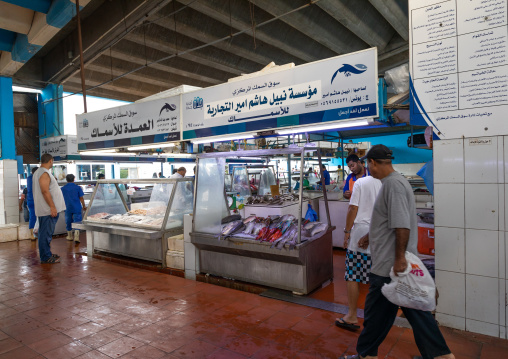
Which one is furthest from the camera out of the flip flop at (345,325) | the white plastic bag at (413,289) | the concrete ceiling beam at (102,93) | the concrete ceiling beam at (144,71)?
the concrete ceiling beam at (102,93)

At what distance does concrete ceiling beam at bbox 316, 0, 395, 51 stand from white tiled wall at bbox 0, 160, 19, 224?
9555mm

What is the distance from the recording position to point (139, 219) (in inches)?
234

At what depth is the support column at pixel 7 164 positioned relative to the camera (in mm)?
9070

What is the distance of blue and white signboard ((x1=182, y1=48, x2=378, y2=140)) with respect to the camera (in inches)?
138

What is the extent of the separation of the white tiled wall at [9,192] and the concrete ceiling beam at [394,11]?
10933 millimetres

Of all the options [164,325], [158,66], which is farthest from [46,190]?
[158,66]

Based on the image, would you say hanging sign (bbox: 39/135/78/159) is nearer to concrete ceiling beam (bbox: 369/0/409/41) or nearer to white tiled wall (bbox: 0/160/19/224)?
white tiled wall (bbox: 0/160/19/224)

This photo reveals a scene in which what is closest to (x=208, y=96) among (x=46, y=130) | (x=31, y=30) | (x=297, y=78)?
(x=297, y=78)

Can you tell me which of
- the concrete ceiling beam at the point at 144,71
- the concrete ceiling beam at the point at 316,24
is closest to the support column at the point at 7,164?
the concrete ceiling beam at the point at 144,71

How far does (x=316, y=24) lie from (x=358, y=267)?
8.45 m

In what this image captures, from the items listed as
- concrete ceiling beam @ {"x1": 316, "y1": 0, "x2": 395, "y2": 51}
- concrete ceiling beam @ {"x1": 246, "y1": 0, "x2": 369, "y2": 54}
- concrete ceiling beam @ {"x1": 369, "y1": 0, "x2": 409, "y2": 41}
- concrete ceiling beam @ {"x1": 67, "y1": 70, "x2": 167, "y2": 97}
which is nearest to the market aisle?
concrete ceiling beam @ {"x1": 246, "y1": 0, "x2": 369, "y2": 54}

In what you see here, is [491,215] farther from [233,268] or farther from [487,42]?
[233,268]

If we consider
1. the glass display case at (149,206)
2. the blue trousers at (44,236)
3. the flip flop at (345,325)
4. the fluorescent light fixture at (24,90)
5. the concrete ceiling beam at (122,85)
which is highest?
the concrete ceiling beam at (122,85)

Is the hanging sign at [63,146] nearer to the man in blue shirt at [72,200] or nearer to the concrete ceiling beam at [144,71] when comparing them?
the man in blue shirt at [72,200]
